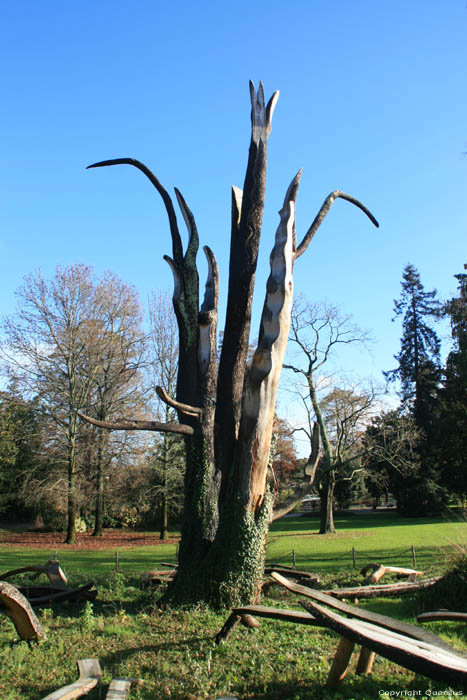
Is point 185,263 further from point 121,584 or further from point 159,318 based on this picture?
point 159,318

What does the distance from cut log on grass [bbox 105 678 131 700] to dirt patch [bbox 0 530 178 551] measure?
2007cm

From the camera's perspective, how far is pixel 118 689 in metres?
4.36

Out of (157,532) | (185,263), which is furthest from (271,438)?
(157,532)

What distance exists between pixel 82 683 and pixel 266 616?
188 centimetres

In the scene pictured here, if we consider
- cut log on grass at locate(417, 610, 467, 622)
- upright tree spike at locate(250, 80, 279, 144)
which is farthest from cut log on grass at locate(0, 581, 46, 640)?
upright tree spike at locate(250, 80, 279, 144)

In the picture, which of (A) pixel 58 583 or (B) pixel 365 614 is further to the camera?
(A) pixel 58 583

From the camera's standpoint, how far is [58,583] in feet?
31.1

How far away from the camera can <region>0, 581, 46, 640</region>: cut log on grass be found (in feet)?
19.2

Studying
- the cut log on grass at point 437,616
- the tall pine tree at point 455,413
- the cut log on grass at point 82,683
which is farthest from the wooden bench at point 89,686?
the tall pine tree at point 455,413

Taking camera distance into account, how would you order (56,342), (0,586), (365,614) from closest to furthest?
(365,614)
(0,586)
(56,342)

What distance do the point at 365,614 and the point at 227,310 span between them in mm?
6075

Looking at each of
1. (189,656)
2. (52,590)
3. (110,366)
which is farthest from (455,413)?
(189,656)

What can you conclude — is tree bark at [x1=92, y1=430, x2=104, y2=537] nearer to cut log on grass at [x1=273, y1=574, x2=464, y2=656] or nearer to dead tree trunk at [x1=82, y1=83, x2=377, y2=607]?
dead tree trunk at [x1=82, y1=83, x2=377, y2=607]

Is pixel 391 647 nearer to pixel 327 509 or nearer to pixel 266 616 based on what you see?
pixel 266 616
